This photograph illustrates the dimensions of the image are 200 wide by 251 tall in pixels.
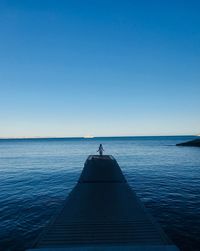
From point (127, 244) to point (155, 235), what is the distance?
146 cm

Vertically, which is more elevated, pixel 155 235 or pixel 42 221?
pixel 155 235

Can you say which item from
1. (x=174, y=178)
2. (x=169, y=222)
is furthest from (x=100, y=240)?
(x=174, y=178)

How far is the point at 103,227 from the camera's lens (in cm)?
893

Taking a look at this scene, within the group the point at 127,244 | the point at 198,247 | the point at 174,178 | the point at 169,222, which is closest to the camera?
the point at 127,244

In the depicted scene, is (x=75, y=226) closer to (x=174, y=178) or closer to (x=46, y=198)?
(x=46, y=198)

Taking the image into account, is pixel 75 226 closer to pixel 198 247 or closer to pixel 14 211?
pixel 198 247

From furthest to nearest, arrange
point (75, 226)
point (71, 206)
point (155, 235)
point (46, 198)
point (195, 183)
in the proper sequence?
point (195, 183), point (46, 198), point (71, 206), point (75, 226), point (155, 235)

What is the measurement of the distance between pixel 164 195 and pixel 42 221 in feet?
42.6

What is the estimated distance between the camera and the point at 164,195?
2105cm

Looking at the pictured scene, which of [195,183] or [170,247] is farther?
[195,183]

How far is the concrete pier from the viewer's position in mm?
7328

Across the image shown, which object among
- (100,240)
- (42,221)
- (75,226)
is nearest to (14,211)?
(42,221)

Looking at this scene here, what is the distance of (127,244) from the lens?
7355mm

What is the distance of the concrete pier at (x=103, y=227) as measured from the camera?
289 inches
